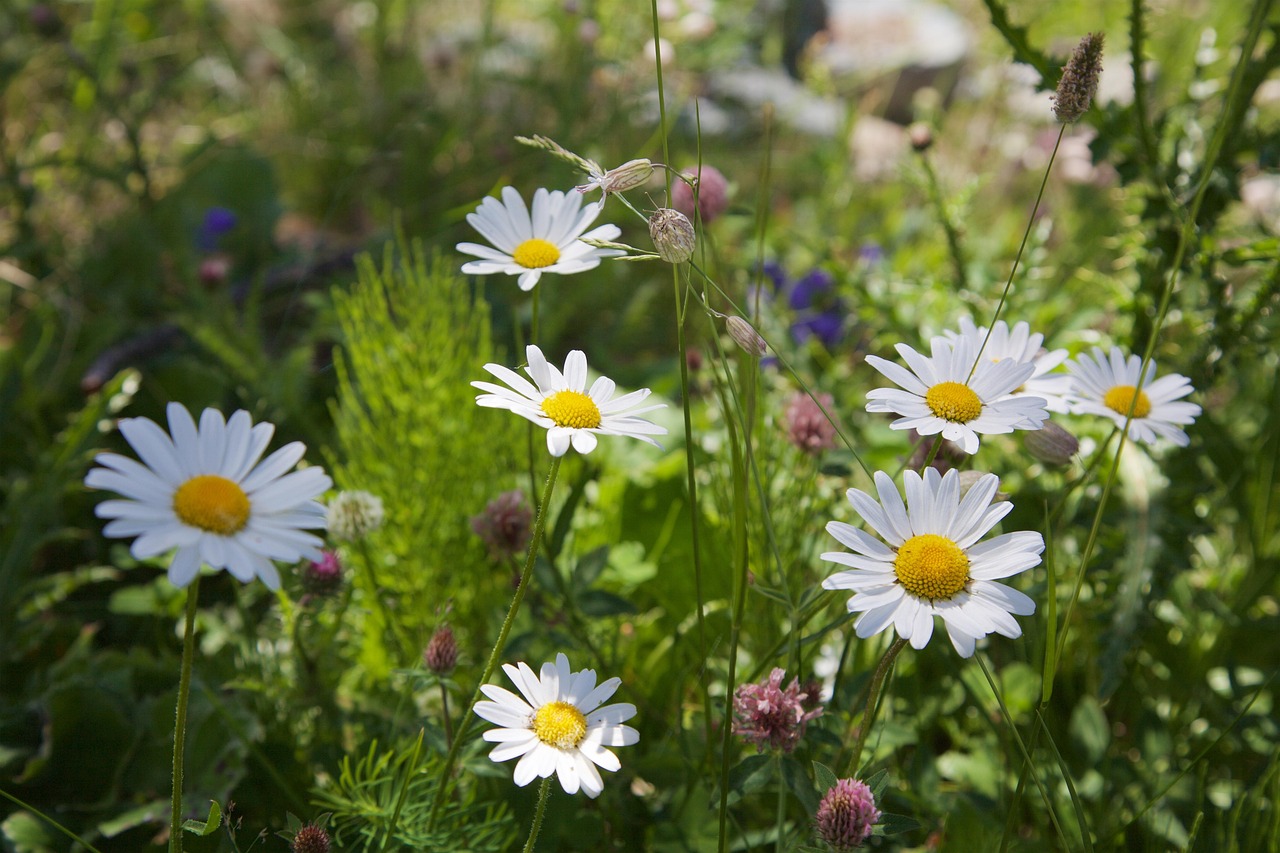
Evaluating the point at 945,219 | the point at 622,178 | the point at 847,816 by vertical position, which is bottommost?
the point at 847,816

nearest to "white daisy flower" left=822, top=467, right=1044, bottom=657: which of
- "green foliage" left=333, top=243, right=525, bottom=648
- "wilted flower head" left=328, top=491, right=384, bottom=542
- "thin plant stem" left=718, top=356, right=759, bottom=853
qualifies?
"thin plant stem" left=718, top=356, right=759, bottom=853

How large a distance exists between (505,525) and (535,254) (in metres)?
0.30

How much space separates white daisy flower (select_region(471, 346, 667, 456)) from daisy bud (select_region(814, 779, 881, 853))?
1.04ft

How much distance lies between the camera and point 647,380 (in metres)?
1.99

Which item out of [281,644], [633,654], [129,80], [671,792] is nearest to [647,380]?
[633,654]

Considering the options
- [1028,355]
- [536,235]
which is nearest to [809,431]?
[1028,355]

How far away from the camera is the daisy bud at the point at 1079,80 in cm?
77

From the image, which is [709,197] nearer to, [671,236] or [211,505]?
[671,236]

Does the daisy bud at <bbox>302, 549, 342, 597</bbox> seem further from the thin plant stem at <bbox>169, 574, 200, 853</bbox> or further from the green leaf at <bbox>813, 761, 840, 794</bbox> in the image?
the green leaf at <bbox>813, 761, 840, 794</bbox>

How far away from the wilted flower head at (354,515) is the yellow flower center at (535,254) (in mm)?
319

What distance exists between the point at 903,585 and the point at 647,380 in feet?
4.15

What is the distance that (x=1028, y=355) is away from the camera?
3.14ft

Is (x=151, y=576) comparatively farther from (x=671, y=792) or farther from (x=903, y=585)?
(x=903, y=585)

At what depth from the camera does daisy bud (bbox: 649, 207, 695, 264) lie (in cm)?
76
